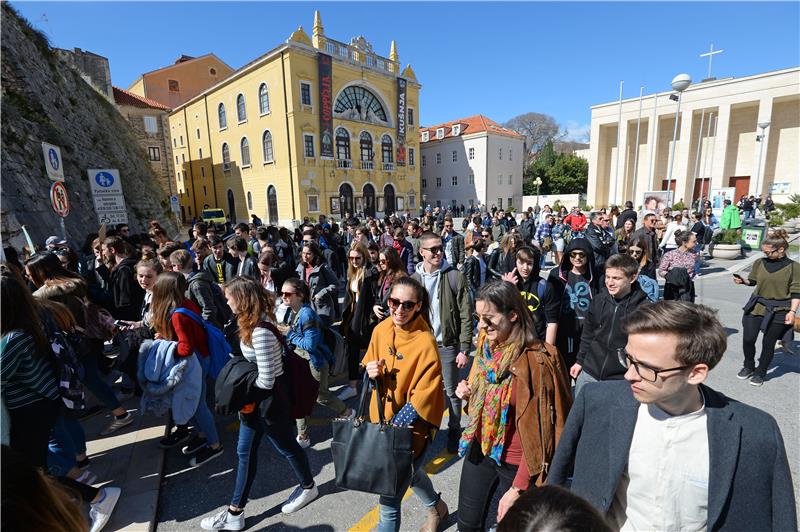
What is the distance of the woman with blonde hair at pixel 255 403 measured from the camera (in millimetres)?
2697

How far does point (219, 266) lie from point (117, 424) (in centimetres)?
270

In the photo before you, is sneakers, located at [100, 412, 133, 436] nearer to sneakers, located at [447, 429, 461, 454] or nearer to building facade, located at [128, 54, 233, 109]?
sneakers, located at [447, 429, 461, 454]

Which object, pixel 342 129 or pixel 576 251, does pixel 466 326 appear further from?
pixel 342 129

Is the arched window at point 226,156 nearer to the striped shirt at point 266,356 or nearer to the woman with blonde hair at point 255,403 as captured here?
the woman with blonde hair at point 255,403

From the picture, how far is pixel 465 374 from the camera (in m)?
5.29

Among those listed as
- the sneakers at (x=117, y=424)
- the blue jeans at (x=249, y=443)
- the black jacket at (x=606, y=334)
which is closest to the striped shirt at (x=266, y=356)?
the blue jeans at (x=249, y=443)

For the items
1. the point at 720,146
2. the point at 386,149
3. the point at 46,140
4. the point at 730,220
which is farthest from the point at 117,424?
the point at 720,146

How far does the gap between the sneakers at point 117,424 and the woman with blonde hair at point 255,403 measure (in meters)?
1.99

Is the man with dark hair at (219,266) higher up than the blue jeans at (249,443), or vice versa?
the man with dark hair at (219,266)

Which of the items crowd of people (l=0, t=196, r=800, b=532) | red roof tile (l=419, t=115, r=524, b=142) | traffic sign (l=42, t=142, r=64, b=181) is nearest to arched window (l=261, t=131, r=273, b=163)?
red roof tile (l=419, t=115, r=524, b=142)

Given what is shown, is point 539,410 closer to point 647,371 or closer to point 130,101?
point 647,371

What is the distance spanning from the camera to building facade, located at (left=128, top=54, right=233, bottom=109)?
42250 millimetres

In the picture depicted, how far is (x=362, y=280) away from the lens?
465 cm

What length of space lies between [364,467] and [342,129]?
3430 cm
